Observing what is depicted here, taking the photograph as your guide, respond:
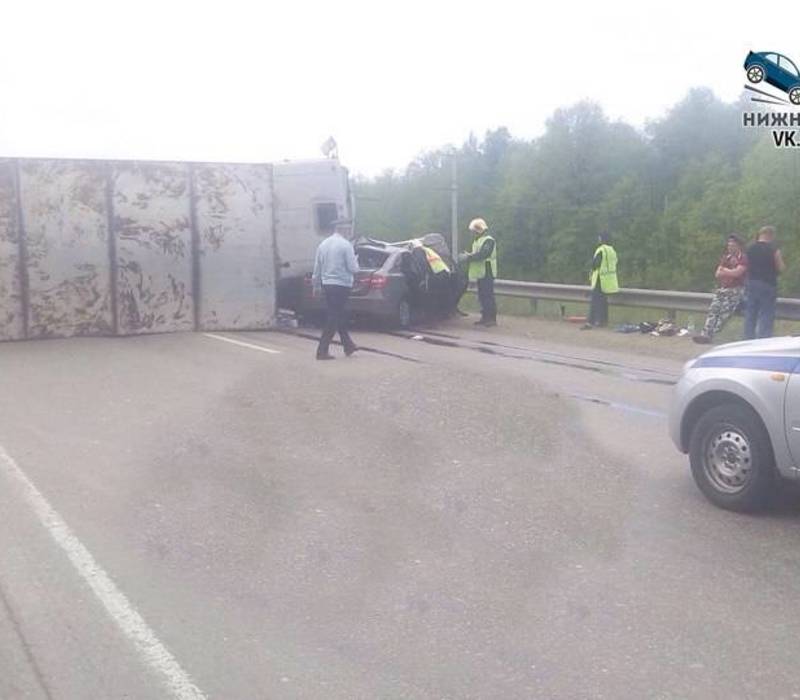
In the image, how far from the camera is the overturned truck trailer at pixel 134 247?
15.4m

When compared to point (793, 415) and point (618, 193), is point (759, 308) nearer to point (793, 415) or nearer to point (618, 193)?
point (793, 415)

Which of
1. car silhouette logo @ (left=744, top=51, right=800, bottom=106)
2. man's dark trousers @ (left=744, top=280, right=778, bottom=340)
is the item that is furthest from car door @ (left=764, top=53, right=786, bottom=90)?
man's dark trousers @ (left=744, top=280, right=778, bottom=340)

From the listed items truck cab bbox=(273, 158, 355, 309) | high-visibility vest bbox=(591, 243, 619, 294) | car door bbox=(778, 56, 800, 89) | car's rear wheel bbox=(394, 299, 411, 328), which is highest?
car door bbox=(778, 56, 800, 89)

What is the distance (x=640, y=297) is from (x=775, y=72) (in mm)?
7502

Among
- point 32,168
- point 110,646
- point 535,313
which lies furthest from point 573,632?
point 535,313

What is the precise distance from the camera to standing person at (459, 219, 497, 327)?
707 inches

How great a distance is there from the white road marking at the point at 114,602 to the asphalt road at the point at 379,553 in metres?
0.02

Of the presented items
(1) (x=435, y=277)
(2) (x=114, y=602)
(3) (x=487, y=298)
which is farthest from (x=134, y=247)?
(2) (x=114, y=602)

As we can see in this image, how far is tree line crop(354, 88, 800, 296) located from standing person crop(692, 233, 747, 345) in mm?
21134

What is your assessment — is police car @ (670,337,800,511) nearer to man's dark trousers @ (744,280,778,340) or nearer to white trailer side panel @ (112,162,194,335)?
man's dark trousers @ (744,280,778,340)

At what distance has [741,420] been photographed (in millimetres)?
6621

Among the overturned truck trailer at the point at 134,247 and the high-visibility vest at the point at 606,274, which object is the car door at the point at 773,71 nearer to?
the high-visibility vest at the point at 606,274

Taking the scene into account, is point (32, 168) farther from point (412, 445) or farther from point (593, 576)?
point (593, 576)

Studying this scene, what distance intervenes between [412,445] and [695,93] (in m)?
46.2
